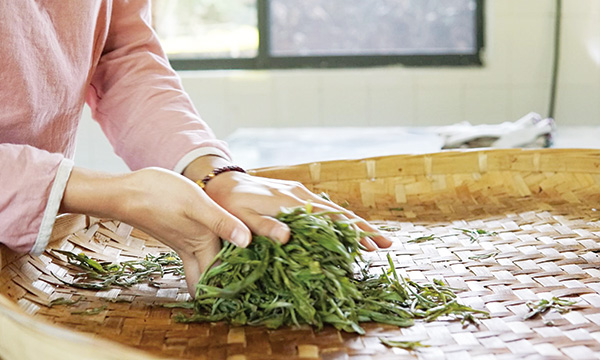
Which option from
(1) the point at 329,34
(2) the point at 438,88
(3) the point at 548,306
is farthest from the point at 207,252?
(1) the point at 329,34

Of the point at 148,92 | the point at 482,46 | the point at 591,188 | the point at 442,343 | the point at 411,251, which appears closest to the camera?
the point at 442,343

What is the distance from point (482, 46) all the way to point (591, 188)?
2.04m

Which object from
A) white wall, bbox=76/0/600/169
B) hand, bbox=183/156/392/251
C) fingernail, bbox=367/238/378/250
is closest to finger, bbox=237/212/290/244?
hand, bbox=183/156/392/251

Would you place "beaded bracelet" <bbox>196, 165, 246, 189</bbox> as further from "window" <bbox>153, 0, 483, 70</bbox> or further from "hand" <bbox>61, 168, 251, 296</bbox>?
"window" <bbox>153, 0, 483, 70</bbox>

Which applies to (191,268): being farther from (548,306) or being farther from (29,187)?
(548,306)

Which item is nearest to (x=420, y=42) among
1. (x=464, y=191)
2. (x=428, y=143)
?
(x=428, y=143)

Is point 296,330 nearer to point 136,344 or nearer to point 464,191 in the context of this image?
point 136,344

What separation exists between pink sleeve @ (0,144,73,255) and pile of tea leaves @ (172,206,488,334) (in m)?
0.16

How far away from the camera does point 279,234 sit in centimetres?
66

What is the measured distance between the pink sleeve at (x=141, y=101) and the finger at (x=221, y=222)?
0.75 feet

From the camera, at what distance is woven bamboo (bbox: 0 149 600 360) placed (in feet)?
1.88

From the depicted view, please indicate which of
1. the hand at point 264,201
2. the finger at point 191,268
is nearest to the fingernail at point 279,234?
the hand at point 264,201

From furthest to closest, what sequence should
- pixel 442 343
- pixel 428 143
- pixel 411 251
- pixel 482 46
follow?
1. pixel 482 46
2. pixel 428 143
3. pixel 411 251
4. pixel 442 343

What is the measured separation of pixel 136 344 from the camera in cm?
60
